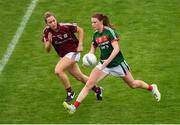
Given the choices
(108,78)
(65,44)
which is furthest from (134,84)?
(108,78)

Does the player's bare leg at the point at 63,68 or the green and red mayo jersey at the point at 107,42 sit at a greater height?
the green and red mayo jersey at the point at 107,42

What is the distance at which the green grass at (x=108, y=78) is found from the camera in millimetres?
14141

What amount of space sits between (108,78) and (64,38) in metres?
2.14

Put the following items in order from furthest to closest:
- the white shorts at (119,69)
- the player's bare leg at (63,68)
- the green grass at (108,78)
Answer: the player's bare leg at (63,68) → the green grass at (108,78) → the white shorts at (119,69)

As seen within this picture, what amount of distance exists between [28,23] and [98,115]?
19.8 feet

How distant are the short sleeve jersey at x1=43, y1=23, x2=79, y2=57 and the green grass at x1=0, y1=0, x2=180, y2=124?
1.25 m

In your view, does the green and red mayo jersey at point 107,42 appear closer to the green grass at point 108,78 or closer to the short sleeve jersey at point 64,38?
the short sleeve jersey at point 64,38

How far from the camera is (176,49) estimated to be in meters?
17.3

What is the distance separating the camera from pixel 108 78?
16.2m

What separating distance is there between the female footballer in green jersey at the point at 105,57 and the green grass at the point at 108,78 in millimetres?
566

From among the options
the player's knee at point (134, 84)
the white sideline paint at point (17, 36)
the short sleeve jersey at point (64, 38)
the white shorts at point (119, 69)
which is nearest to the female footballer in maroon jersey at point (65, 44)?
the short sleeve jersey at point (64, 38)

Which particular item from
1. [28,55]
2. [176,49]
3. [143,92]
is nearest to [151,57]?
[176,49]

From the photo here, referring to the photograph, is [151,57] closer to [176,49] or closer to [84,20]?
[176,49]

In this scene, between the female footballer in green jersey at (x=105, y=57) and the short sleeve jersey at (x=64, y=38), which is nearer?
the female footballer in green jersey at (x=105, y=57)
